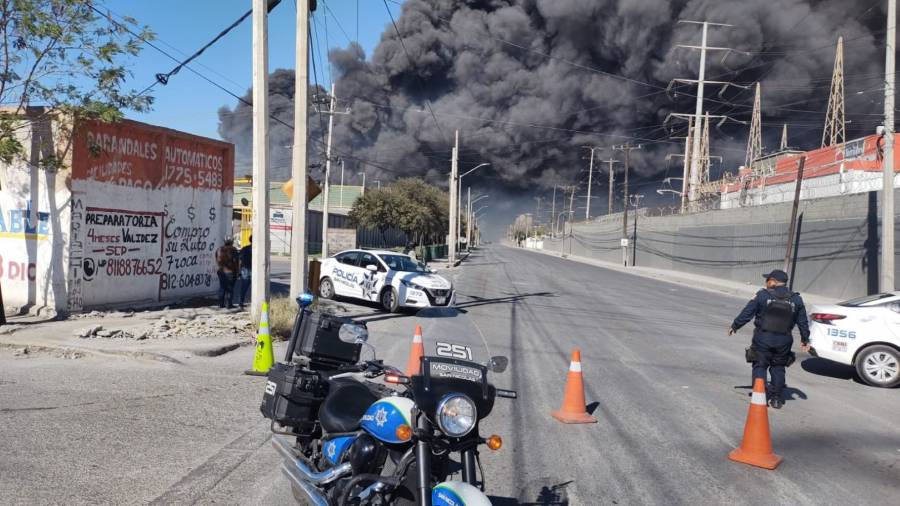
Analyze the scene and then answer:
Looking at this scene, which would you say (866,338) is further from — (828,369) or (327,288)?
(327,288)

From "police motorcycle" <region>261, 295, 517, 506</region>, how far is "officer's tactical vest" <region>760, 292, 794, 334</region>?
5480mm

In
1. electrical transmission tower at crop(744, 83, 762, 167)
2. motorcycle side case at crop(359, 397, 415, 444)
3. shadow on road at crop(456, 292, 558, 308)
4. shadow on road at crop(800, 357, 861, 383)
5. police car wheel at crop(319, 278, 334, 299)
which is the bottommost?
shadow on road at crop(800, 357, 861, 383)

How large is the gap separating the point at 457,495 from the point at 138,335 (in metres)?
9.49

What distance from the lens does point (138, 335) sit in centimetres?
1133

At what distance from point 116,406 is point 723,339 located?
11.7m

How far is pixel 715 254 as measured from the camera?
141 feet

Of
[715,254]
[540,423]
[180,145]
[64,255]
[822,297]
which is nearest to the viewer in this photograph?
[540,423]

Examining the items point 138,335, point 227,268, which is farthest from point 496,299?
point 138,335

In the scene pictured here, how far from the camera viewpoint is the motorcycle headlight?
324 cm

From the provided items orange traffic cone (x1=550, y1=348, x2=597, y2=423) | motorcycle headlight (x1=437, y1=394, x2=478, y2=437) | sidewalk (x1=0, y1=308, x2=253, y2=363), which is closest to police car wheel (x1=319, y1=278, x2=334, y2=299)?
sidewalk (x1=0, y1=308, x2=253, y2=363)

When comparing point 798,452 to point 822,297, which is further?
point 822,297

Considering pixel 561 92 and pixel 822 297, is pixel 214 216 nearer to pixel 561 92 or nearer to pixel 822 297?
pixel 822 297

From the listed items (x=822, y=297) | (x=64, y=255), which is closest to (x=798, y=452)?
(x=64, y=255)

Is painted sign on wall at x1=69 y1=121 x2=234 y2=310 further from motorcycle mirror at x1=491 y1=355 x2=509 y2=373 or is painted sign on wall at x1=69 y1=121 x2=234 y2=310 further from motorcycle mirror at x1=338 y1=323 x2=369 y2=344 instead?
motorcycle mirror at x1=491 y1=355 x2=509 y2=373
